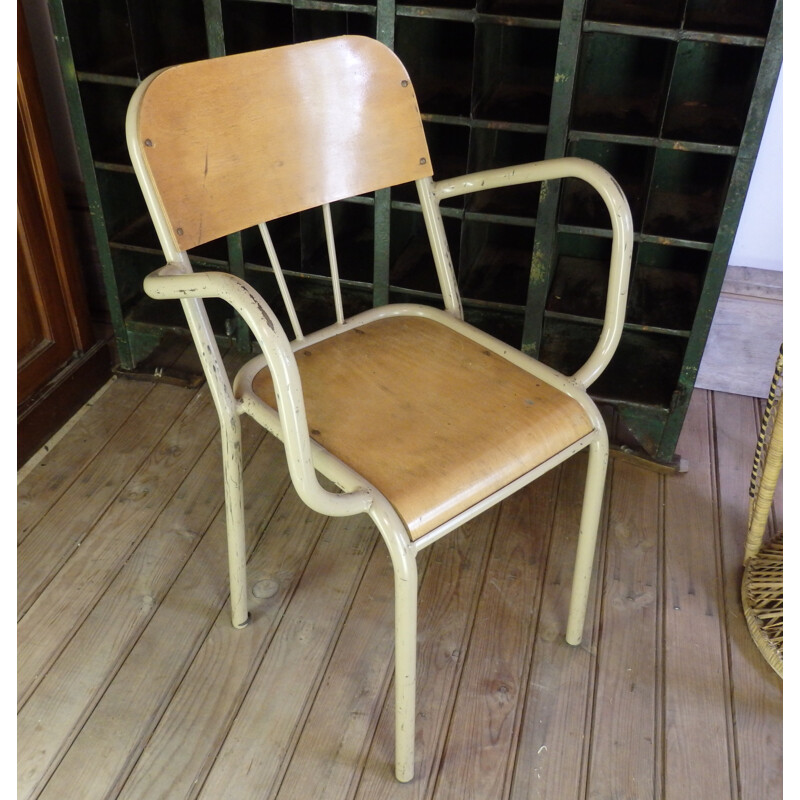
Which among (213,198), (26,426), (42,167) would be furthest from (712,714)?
(42,167)

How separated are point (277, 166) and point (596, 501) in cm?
72

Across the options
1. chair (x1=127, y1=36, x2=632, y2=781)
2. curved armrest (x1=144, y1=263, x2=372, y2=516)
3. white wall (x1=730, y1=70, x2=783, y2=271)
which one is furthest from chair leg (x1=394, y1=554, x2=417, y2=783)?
white wall (x1=730, y1=70, x2=783, y2=271)

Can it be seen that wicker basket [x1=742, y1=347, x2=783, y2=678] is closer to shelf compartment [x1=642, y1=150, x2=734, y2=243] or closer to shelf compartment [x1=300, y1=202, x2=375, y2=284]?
shelf compartment [x1=642, y1=150, x2=734, y2=243]

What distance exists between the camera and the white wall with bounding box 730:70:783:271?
73.3 inches

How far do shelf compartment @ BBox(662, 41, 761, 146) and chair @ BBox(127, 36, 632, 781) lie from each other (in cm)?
49

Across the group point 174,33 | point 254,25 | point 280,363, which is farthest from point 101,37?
point 280,363

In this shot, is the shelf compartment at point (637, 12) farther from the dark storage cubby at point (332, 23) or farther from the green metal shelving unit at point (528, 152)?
the dark storage cubby at point (332, 23)

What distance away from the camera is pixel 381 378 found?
131 cm

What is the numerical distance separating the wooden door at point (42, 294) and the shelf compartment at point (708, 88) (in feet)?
4.36

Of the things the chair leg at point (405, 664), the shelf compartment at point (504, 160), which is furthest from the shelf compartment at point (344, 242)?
the chair leg at point (405, 664)

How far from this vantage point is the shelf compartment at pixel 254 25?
170 cm

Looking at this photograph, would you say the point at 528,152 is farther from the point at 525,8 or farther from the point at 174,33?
the point at 174,33

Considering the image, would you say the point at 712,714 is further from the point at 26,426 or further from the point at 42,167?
the point at 42,167

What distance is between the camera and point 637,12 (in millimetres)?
1560
